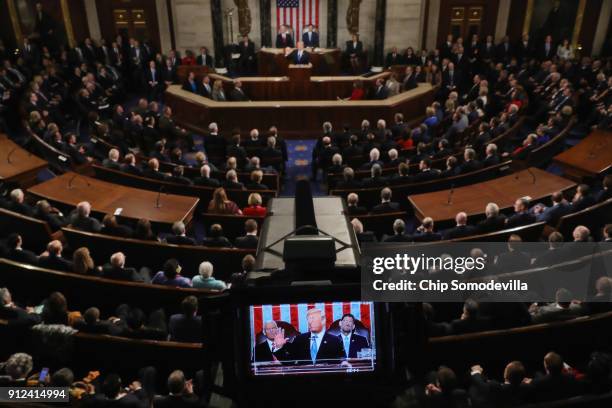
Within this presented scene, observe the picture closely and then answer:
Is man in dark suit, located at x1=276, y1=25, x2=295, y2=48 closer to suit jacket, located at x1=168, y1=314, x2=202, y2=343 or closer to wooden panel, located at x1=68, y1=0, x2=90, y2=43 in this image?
wooden panel, located at x1=68, y1=0, x2=90, y2=43

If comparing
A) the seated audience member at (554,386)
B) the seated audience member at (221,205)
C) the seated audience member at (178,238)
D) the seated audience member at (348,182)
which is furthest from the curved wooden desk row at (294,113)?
the seated audience member at (554,386)

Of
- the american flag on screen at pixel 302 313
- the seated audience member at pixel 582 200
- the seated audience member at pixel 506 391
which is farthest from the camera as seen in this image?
the seated audience member at pixel 582 200

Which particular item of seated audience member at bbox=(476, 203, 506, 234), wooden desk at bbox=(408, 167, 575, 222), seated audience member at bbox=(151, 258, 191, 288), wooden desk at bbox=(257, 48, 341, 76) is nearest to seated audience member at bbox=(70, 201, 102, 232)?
seated audience member at bbox=(151, 258, 191, 288)

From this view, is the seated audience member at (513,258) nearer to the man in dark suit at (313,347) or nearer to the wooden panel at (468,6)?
the man in dark suit at (313,347)

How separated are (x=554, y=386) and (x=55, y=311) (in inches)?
149

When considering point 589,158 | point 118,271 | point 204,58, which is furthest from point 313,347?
point 204,58

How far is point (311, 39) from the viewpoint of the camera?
611 inches

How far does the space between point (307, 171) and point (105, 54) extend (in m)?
7.52

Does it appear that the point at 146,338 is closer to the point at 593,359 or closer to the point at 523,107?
Result: the point at 593,359

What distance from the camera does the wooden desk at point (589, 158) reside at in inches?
318

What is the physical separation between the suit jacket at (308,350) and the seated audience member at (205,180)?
19.3ft

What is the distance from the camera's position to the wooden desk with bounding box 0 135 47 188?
815 cm

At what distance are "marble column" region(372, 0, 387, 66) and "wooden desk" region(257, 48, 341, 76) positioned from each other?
1432mm

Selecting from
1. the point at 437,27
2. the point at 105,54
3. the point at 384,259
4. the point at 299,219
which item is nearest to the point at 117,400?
the point at 299,219
